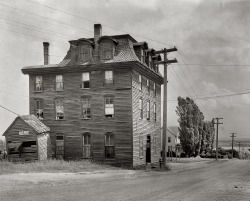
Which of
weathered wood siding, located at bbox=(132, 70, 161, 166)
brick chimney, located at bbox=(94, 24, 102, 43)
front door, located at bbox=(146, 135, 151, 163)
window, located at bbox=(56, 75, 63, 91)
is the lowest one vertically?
front door, located at bbox=(146, 135, 151, 163)

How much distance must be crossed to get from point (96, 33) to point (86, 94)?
20.3 ft

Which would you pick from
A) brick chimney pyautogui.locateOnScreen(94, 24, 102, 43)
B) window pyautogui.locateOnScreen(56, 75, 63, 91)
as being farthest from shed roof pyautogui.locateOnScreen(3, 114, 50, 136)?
brick chimney pyautogui.locateOnScreen(94, 24, 102, 43)

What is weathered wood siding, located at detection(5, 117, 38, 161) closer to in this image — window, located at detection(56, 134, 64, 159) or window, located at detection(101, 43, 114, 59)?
window, located at detection(56, 134, 64, 159)

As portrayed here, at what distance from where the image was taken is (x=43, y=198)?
12.3 m

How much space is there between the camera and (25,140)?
30438mm

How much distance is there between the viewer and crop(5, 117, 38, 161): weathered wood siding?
30.4 m

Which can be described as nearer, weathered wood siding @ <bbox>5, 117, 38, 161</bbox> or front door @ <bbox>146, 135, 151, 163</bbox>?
weathered wood siding @ <bbox>5, 117, 38, 161</bbox>

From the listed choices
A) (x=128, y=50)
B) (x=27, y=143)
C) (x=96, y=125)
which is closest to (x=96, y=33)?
(x=128, y=50)

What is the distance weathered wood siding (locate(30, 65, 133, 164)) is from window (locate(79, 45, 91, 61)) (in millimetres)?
1270

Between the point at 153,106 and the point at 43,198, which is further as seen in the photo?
the point at 153,106

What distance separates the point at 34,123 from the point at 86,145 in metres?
5.24

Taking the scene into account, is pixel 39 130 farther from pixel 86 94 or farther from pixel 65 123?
pixel 86 94

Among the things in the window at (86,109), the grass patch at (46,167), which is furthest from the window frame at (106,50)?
the grass patch at (46,167)

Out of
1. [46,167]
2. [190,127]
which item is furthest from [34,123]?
[190,127]
